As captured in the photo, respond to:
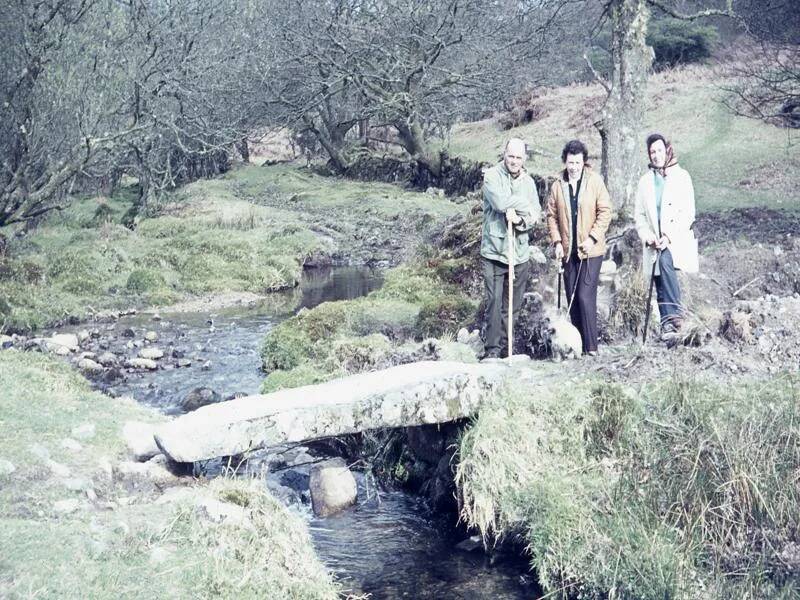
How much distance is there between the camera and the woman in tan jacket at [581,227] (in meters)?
9.05

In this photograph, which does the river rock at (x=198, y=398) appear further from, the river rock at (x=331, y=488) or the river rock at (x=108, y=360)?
the river rock at (x=331, y=488)

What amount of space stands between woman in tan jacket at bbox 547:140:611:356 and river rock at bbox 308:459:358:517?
2.81 m

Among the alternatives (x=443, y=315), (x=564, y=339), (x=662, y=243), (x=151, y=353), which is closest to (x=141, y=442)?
(x=564, y=339)

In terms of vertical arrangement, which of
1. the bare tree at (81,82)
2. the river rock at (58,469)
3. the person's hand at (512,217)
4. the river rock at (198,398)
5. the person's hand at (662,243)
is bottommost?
the river rock at (198,398)

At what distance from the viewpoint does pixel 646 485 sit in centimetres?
667

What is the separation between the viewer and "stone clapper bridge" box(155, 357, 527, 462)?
23.4 ft

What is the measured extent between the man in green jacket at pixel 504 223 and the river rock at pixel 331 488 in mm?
2120

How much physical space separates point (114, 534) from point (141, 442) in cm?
173

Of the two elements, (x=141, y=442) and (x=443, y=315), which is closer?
(x=141, y=442)

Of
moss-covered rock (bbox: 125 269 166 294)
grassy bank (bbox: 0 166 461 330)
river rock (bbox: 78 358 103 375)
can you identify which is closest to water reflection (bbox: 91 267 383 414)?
river rock (bbox: 78 358 103 375)

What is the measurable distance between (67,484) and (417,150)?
2606cm

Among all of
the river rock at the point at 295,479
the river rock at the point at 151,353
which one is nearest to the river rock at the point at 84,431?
the river rock at the point at 295,479

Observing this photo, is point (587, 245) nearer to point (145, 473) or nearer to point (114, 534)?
point (145, 473)

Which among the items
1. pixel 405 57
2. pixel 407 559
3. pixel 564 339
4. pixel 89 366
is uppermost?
pixel 405 57
